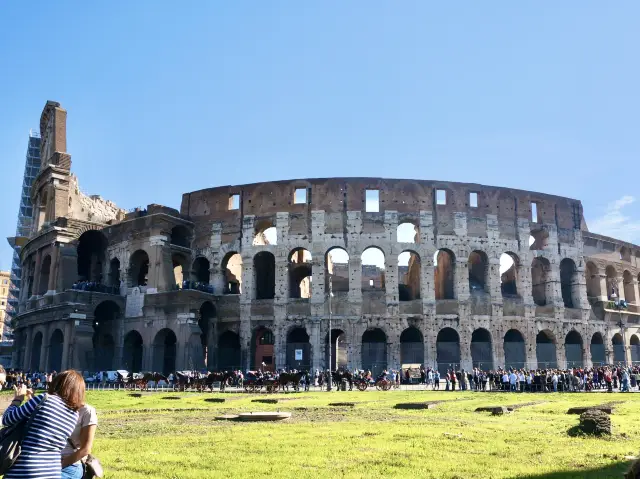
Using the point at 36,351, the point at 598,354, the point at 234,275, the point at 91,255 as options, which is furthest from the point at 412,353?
the point at 36,351

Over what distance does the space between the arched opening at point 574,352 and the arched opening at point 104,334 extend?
101 feet

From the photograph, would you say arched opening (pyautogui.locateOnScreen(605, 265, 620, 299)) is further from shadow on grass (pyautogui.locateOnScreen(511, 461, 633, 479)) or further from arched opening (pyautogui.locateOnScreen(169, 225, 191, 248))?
shadow on grass (pyautogui.locateOnScreen(511, 461, 633, 479))

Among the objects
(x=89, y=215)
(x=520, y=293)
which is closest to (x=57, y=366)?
(x=89, y=215)

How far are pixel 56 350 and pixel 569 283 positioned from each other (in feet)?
117

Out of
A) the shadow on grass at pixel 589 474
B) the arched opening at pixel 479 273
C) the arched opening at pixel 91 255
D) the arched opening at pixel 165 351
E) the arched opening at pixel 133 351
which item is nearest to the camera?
the shadow on grass at pixel 589 474

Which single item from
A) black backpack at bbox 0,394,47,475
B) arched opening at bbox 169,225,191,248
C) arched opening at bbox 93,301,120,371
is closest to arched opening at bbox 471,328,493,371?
arched opening at bbox 169,225,191,248

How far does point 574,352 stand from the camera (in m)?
41.1

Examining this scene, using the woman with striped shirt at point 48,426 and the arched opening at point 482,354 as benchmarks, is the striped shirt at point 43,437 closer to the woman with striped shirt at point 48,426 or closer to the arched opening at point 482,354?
the woman with striped shirt at point 48,426

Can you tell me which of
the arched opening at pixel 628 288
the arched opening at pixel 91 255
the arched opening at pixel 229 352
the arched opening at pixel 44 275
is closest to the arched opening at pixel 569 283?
the arched opening at pixel 628 288

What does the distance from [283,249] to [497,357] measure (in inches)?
604

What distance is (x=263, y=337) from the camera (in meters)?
45.8

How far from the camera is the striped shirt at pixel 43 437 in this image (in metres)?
4.16

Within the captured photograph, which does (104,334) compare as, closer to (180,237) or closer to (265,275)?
(180,237)

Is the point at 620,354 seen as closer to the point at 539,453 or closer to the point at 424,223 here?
the point at 424,223
